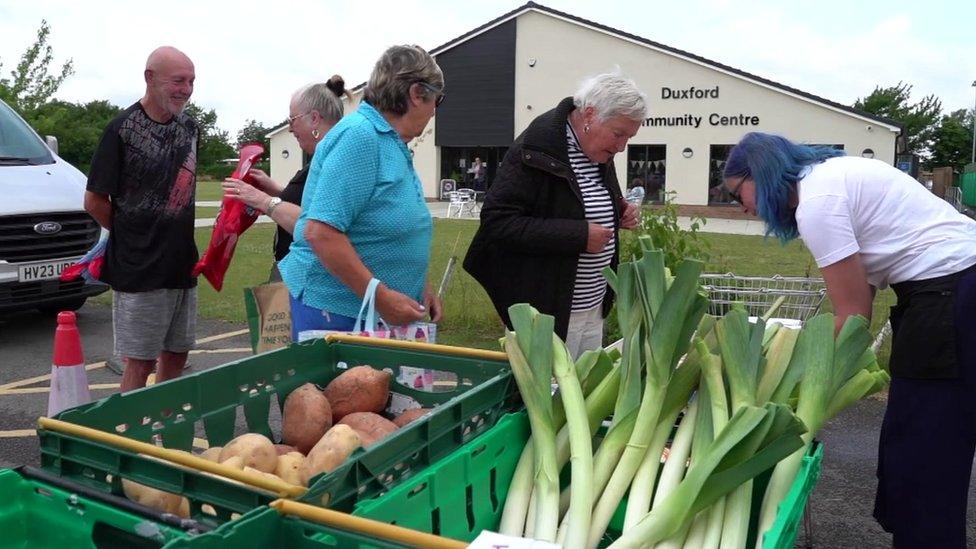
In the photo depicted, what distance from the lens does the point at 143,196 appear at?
4.07m

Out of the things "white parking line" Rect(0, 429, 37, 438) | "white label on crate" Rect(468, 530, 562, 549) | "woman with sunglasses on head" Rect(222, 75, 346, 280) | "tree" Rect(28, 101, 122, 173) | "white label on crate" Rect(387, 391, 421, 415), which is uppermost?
"tree" Rect(28, 101, 122, 173)

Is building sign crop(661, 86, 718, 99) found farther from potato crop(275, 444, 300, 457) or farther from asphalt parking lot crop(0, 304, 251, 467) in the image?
potato crop(275, 444, 300, 457)

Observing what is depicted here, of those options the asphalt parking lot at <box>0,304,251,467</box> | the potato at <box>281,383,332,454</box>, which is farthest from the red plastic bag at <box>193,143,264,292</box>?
the potato at <box>281,383,332,454</box>

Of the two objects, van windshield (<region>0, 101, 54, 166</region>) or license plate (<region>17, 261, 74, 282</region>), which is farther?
van windshield (<region>0, 101, 54, 166</region>)

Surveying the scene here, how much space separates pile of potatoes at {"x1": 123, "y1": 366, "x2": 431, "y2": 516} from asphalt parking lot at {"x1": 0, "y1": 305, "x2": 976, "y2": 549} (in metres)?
2.45

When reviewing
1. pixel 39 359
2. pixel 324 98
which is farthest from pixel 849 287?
pixel 39 359

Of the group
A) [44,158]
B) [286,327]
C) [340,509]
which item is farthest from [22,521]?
[44,158]

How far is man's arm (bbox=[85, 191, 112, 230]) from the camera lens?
13.1ft

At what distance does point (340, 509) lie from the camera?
1333 millimetres

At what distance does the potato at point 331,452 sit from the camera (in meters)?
1.70

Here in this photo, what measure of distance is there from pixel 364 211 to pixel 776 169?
4.60ft

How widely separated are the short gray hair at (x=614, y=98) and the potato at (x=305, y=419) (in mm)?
A: 1900

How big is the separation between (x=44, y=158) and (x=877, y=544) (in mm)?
7830

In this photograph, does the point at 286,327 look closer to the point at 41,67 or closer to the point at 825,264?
the point at 825,264
